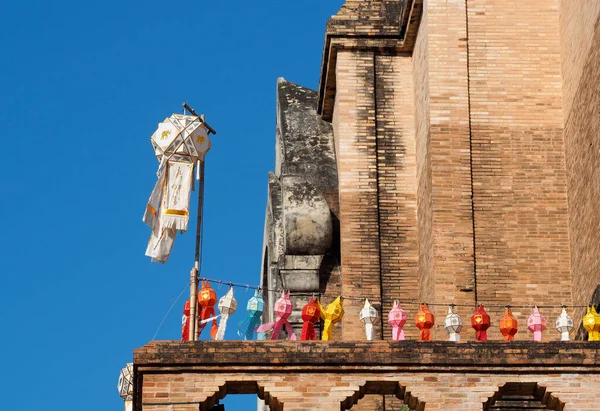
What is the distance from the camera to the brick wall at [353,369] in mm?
31750

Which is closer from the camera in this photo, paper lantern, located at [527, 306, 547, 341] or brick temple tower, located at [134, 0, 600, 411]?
paper lantern, located at [527, 306, 547, 341]

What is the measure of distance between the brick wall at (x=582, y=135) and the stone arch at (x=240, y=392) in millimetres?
6785

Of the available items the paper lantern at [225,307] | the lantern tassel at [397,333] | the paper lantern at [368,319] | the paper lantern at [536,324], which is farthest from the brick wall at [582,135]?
the paper lantern at [225,307]

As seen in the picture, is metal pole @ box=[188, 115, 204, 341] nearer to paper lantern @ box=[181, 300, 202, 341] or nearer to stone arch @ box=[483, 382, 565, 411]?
paper lantern @ box=[181, 300, 202, 341]

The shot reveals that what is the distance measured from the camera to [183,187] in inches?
1344

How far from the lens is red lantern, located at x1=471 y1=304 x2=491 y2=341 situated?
3388cm

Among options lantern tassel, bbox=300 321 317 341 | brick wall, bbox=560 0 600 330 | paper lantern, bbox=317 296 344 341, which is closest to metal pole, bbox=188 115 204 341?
lantern tassel, bbox=300 321 317 341

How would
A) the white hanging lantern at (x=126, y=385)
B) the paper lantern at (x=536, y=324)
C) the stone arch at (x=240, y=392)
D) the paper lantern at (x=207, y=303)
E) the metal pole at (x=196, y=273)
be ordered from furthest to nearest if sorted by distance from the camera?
the white hanging lantern at (x=126, y=385), the paper lantern at (x=536, y=324), the paper lantern at (x=207, y=303), the metal pole at (x=196, y=273), the stone arch at (x=240, y=392)

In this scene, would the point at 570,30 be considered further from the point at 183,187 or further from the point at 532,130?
the point at 183,187

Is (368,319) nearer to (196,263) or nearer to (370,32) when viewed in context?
(196,263)

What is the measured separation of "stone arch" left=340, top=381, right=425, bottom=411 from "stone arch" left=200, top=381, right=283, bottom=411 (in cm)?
104

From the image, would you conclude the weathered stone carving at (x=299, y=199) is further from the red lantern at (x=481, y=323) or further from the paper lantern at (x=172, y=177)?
the red lantern at (x=481, y=323)

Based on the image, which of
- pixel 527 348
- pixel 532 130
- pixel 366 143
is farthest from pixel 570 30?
pixel 527 348

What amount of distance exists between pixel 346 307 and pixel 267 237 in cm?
599
